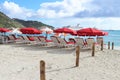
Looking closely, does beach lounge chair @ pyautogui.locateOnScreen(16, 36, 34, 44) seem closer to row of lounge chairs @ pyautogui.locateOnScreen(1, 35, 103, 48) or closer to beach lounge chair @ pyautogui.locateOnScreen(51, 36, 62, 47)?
row of lounge chairs @ pyautogui.locateOnScreen(1, 35, 103, 48)

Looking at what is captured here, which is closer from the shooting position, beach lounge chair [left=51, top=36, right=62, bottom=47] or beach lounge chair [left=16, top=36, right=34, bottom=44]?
beach lounge chair [left=51, top=36, right=62, bottom=47]

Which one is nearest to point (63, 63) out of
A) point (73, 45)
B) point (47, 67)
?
point (47, 67)

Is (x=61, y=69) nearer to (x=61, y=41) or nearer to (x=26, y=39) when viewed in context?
(x=61, y=41)

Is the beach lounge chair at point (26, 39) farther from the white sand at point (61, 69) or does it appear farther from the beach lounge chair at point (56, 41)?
the white sand at point (61, 69)

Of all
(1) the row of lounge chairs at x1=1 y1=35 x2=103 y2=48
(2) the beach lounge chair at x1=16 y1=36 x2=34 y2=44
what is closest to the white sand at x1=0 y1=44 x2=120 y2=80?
(1) the row of lounge chairs at x1=1 y1=35 x2=103 y2=48

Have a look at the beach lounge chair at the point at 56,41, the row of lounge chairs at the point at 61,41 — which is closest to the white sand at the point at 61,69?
the row of lounge chairs at the point at 61,41

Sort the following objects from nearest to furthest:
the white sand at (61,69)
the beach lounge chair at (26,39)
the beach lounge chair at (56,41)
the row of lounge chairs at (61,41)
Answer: the white sand at (61,69)
the row of lounge chairs at (61,41)
the beach lounge chair at (56,41)
the beach lounge chair at (26,39)

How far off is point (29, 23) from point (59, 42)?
148 metres

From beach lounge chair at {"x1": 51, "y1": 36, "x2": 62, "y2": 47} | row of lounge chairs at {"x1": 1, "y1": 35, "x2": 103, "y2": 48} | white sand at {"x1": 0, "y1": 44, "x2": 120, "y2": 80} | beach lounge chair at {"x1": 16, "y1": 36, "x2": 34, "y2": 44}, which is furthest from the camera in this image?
beach lounge chair at {"x1": 16, "y1": 36, "x2": 34, "y2": 44}

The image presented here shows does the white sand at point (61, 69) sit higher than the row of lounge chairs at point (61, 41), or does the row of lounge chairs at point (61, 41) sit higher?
the row of lounge chairs at point (61, 41)

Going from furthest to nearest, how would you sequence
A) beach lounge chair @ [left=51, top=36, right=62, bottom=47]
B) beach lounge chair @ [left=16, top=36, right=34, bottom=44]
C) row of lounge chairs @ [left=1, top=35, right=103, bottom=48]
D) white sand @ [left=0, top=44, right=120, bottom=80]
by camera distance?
beach lounge chair @ [left=16, top=36, right=34, bottom=44] → beach lounge chair @ [left=51, top=36, right=62, bottom=47] → row of lounge chairs @ [left=1, top=35, right=103, bottom=48] → white sand @ [left=0, top=44, right=120, bottom=80]

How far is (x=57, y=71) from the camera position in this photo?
42.9 ft

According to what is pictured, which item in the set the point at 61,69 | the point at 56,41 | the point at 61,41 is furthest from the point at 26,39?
the point at 61,69

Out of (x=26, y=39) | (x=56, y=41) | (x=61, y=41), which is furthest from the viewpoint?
(x=26, y=39)
